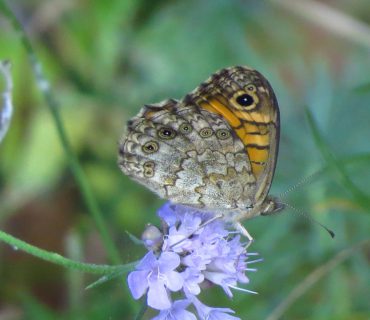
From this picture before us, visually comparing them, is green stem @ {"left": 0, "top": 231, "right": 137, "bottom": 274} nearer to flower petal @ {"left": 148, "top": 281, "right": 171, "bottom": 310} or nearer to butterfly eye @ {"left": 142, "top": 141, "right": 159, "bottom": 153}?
flower petal @ {"left": 148, "top": 281, "right": 171, "bottom": 310}

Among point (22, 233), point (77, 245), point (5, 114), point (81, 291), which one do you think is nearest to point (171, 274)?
point (5, 114)

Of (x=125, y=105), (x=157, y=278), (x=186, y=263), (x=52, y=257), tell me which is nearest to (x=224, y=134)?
(x=186, y=263)

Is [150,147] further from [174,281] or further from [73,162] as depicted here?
[174,281]

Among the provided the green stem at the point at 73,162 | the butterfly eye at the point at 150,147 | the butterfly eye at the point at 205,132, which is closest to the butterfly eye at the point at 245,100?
the butterfly eye at the point at 205,132

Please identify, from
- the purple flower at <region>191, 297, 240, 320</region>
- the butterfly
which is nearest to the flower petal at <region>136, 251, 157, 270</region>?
the purple flower at <region>191, 297, 240, 320</region>

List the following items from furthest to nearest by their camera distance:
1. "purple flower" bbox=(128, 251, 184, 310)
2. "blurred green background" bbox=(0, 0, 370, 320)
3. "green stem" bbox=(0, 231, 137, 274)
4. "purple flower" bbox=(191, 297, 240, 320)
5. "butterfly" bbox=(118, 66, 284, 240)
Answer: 1. "blurred green background" bbox=(0, 0, 370, 320)
2. "butterfly" bbox=(118, 66, 284, 240)
3. "purple flower" bbox=(191, 297, 240, 320)
4. "purple flower" bbox=(128, 251, 184, 310)
5. "green stem" bbox=(0, 231, 137, 274)

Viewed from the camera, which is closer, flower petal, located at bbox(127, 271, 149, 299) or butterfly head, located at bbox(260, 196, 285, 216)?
flower petal, located at bbox(127, 271, 149, 299)
